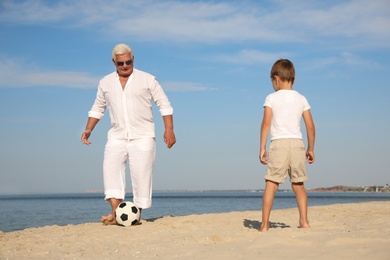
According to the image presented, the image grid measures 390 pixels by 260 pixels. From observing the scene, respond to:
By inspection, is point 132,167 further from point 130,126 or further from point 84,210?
point 84,210

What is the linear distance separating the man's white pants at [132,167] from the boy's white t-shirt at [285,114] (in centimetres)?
202

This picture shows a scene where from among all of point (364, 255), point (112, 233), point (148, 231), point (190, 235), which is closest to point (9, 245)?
point (112, 233)

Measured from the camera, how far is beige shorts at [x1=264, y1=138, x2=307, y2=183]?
19.0 ft

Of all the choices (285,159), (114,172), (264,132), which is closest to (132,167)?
(114,172)

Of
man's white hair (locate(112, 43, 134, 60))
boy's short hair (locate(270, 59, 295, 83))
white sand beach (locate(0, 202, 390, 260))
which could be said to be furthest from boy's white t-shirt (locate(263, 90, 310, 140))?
man's white hair (locate(112, 43, 134, 60))

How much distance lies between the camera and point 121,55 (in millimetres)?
7020

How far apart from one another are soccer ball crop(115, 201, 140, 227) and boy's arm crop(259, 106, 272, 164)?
215 centimetres

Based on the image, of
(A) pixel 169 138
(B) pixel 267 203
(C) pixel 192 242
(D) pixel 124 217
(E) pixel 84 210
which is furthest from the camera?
(E) pixel 84 210

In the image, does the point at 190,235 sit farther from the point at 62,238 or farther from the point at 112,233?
the point at 62,238

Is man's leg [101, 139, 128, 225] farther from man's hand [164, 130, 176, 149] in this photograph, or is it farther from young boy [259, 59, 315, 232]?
young boy [259, 59, 315, 232]

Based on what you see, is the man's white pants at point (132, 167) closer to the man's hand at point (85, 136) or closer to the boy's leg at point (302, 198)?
the man's hand at point (85, 136)

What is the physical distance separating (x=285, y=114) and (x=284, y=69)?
548 millimetres

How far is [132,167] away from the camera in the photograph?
7.23 metres

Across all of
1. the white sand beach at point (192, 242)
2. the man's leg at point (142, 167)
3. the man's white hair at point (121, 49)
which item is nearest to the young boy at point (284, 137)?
the white sand beach at point (192, 242)
